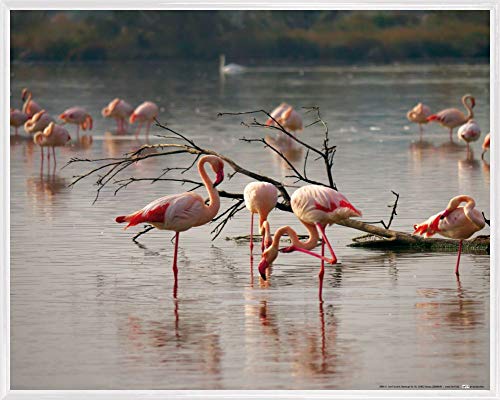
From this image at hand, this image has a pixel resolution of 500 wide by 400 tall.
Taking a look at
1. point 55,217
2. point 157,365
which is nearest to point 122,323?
point 157,365

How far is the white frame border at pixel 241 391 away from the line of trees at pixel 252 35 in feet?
172

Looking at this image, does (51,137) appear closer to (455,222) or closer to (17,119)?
(17,119)

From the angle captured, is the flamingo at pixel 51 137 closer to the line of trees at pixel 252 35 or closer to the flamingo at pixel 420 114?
the flamingo at pixel 420 114

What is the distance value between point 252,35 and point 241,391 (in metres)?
60.2

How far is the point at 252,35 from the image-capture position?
66062 millimetres

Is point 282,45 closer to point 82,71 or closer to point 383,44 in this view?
point 383,44

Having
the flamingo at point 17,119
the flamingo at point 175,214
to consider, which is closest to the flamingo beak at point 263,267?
the flamingo at point 175,214

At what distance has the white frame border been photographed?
6.55 m

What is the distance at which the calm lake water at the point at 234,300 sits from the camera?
708 cm

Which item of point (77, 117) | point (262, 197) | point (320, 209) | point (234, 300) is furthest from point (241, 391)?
point (77, 117)

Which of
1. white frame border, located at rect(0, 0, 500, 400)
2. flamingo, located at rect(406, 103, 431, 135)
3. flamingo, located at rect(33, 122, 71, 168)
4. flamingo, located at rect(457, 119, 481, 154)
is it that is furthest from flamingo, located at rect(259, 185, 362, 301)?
flamingo, located at rect(406, 103, 431, 135)

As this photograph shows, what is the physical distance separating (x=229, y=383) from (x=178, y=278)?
2779mm

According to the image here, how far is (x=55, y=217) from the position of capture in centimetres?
1255

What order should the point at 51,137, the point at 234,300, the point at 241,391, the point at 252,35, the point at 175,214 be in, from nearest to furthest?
the point at 241,391, the point at 234,300, the point at 175,214, the point at 51,137, the point at 252,35
